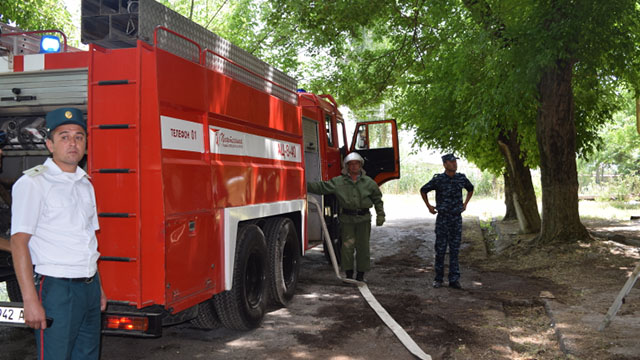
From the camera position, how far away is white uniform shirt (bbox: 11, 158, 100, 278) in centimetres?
279

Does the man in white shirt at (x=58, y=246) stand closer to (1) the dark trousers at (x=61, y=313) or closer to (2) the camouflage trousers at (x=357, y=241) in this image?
(1) the dark trousers at (x=61, y=313)

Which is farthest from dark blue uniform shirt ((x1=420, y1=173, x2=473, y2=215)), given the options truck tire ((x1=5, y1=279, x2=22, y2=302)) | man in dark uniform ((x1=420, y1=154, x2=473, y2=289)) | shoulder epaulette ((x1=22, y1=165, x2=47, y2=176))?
shoulder epaulette ((x1=22, y1=165, x2=47, y2=176))

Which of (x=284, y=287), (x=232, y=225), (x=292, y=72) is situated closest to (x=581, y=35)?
(x=284, y=287)

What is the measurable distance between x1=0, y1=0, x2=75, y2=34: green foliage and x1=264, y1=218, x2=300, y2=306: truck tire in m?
7.84

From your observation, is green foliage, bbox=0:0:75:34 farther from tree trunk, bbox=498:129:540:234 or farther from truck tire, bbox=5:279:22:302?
tree trunk, bbox=498:129:540:234

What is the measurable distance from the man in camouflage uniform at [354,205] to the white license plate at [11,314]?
481cm

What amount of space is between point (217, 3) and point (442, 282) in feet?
60.6

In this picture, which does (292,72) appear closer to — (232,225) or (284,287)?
(284,287)

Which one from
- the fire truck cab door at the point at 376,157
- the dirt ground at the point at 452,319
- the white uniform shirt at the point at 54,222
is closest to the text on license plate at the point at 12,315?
the white uniform shirt at the point at 54,222

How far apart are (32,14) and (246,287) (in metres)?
9.25

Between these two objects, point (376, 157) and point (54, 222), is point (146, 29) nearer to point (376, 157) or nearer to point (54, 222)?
point (54, 222)

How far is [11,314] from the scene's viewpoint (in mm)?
3504

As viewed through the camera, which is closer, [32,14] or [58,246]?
[58,246]

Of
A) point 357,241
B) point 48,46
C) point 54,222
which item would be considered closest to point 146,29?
point 48,46
